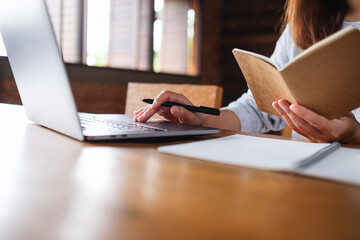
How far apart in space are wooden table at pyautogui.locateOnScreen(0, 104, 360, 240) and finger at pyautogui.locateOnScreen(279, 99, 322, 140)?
0.32m

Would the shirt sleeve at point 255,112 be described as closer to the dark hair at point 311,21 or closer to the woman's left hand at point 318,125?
→ the dark hair at point 311,21

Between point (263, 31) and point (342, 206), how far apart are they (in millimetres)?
4487

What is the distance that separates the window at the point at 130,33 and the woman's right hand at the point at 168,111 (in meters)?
2.41

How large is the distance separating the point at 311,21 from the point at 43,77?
2.93ft

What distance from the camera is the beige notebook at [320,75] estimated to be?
0.48 m

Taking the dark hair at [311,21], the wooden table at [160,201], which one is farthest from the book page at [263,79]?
the dark hair at [311,21]

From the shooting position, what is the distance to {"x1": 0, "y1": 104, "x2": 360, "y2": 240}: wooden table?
0.18 meters

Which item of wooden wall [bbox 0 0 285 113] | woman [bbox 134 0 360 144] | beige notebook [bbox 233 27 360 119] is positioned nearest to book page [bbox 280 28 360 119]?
beige notebook [bbox 233 27 360 119]

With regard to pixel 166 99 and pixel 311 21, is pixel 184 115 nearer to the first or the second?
pixel 166 99

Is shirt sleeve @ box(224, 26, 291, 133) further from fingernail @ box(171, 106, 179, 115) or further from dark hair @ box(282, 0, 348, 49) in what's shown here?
fingernail @ box(171, 106, 179, 115)

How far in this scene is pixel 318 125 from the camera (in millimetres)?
604

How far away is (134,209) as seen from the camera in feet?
0.69

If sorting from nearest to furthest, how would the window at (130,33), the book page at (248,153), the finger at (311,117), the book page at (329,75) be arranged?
the book page at (248,153) → the book page at (329,75) → the finger at (311,117) → the window at (130,33)

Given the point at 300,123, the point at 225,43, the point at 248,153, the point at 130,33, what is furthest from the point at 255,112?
the point at 225,43
